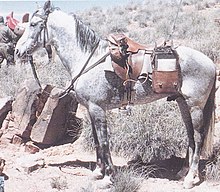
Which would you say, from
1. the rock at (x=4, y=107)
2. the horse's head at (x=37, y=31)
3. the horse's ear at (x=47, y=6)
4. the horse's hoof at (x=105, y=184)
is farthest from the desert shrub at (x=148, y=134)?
the horse's ear at (x=47, y=6)

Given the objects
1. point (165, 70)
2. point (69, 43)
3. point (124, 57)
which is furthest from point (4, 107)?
point (165, 70)

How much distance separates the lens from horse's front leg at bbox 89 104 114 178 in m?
6.40

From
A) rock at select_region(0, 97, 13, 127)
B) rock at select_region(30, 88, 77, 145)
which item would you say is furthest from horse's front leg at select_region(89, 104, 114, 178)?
rock at select_region(0, 97, 13, 127)

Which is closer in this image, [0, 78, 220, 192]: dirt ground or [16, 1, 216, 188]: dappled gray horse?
[16, 1, 216, 188]: dappled gray horse

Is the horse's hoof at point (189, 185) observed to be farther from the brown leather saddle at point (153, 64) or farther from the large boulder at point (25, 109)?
the large boulder at point (25, 109)

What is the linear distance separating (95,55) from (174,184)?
1.96m

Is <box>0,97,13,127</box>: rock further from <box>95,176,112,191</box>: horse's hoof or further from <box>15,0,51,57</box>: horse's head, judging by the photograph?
<box>95,176,112,191</box>: horse's hoof

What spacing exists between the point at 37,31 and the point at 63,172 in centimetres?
201

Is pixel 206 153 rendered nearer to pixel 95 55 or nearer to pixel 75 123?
pixel 95 55

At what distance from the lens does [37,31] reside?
6566mm

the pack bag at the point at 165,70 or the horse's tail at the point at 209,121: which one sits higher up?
the pack bag at the point at 165,70

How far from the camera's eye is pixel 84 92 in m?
6.38

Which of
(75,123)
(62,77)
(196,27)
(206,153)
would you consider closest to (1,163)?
(75,123)

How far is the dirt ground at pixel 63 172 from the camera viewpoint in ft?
21.5
